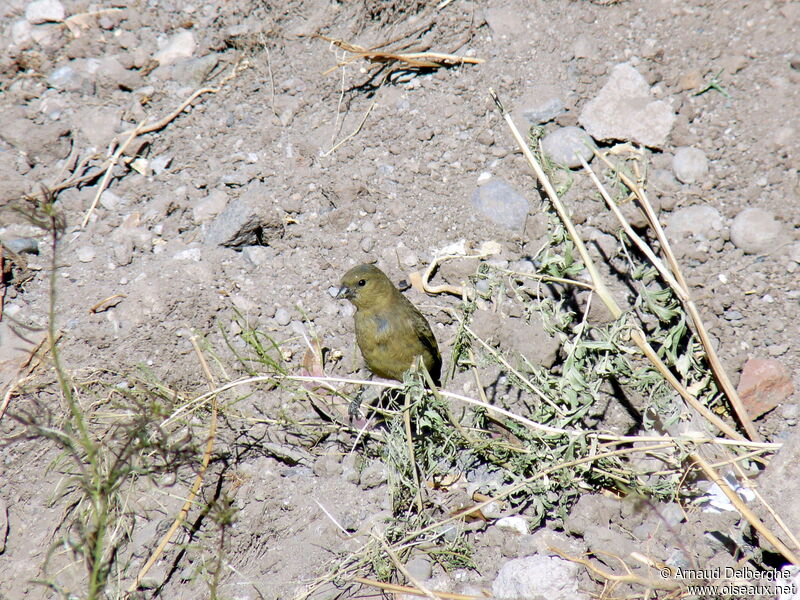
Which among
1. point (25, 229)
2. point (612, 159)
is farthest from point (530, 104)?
point (25, 229)

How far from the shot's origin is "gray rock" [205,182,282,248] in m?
4.52

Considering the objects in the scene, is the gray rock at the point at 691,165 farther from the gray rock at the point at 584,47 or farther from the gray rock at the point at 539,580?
the gray rock at the point at 539,580

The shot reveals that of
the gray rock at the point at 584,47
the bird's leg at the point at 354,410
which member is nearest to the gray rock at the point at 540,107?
the gray rock at the point at 584,47

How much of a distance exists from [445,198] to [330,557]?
2.39 meters

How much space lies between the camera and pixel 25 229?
4668 mm

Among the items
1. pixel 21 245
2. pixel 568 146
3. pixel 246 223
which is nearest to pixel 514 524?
pixel 568 146

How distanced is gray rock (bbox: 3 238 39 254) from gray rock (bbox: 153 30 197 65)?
5.55 ft

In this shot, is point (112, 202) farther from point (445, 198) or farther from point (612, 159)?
point (612, 159)

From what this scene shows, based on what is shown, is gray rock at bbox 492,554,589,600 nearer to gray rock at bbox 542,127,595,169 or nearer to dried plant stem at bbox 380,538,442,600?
dried plant stem at bbox 380,538,442,600

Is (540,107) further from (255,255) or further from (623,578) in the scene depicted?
(623,578)

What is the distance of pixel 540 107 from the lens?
451 centimetres

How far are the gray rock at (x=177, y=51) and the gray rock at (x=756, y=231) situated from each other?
160 inches

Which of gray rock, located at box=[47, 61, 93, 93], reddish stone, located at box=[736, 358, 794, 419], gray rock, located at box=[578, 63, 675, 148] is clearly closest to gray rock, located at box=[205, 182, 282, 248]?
gray rock, located at box=[47, 61, 93, 93]

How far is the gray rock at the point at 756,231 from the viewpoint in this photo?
3898 mm
